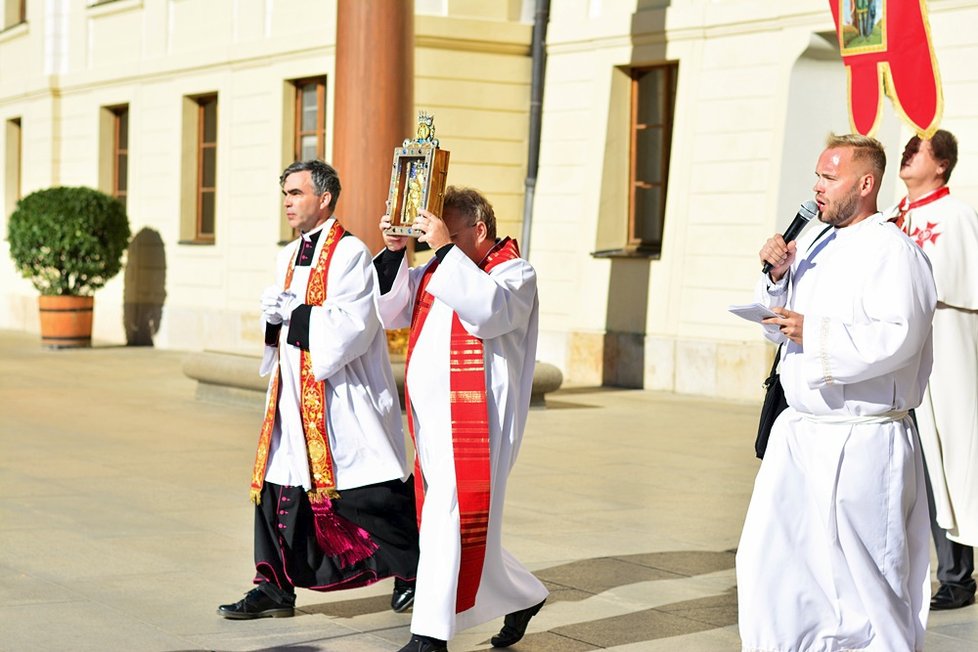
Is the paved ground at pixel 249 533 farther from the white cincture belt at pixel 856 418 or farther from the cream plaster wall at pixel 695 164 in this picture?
the cream plaster wall at pixel 695 164

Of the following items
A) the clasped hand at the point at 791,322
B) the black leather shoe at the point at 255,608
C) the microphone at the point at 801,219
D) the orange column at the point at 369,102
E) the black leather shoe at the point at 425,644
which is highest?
the orange column at the point at 369,102

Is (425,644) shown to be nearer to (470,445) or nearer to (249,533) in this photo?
(470,445)

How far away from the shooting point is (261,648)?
5.76m

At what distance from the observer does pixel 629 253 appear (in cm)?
1644

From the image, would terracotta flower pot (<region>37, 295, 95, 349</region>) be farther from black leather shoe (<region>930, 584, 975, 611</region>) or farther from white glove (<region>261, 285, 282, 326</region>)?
black leather shoe (<region>930, 584, 975, 611</region>)

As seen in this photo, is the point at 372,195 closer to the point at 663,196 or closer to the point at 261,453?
the point at 663,196

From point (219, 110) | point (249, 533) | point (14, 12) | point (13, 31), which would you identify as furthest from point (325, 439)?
point (14, 12)

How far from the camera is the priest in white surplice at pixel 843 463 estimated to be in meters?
4.83

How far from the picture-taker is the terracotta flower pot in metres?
20.6

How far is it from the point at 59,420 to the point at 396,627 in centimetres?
713

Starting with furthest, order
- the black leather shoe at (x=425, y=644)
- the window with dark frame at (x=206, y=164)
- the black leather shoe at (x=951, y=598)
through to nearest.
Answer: the window with dark frame at (x=206, y=164) → the black leather shoe at (x=951, y=598) → the black leather shoe at (x=425, y=644)

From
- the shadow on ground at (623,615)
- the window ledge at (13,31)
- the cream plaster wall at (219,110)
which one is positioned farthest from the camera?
the window ledge at (13,31)

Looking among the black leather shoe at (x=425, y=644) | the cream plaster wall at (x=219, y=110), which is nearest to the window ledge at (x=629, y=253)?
the cream plaster wall at (x=219, y=110)

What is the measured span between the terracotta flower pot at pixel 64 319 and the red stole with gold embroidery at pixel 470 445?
51.8ft
